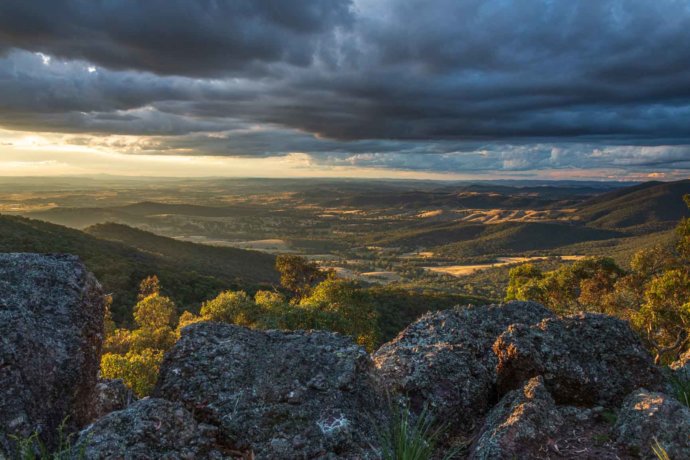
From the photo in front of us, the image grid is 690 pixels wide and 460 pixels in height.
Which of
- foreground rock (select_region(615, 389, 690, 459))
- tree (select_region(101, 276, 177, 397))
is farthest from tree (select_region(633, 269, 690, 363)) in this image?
tree (select_region(101, 276, 177, 397))

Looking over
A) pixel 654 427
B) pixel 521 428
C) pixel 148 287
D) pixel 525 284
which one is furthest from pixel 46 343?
pixel 148 287

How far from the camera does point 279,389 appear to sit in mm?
9227

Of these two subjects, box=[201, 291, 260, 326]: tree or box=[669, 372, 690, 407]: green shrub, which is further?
box=[201, 291, 260, 326]: tree

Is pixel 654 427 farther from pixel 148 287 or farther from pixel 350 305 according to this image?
pixel 148 287

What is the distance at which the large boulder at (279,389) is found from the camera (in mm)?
8273

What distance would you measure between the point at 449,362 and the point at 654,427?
498 cm

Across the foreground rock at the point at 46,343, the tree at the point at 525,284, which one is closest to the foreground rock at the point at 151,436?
the foreground rock at the point at 46,343

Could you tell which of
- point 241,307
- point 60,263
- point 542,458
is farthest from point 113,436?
point 241,307

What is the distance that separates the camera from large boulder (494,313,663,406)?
10.9m

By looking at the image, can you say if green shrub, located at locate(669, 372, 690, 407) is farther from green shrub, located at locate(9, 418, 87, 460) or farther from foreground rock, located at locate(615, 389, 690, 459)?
green shrub, located at locate(9, 418, 87, 460)

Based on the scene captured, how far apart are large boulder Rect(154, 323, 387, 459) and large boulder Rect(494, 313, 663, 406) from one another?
12.7ft

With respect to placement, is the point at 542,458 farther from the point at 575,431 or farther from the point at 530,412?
the point at 575,431

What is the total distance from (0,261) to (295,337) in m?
6.71

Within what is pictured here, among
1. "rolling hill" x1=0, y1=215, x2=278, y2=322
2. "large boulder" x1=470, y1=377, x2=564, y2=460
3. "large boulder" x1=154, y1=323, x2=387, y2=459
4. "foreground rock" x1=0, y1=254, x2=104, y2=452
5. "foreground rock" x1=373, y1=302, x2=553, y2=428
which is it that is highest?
"foreground rock" x1=0, y1=254, x2=104, y2=452
